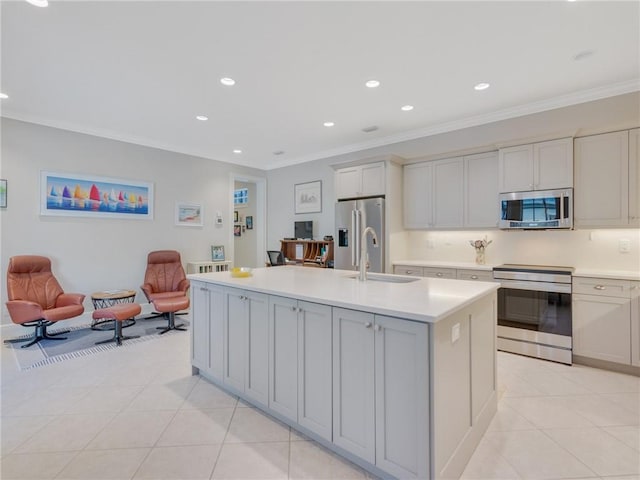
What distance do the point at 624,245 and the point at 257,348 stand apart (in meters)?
3.80

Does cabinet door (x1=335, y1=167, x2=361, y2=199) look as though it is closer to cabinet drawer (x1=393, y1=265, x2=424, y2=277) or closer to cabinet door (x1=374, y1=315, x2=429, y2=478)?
cabinet drawer (x1=393, y1=265, x2=424, y2=277)

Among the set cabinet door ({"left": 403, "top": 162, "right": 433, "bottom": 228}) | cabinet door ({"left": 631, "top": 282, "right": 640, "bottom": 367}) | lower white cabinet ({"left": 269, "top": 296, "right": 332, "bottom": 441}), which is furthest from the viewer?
cabinet door ({"left": 403, "top": 162, "right": 433, "bottom": 228})

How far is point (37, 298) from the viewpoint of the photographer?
3.93 metres

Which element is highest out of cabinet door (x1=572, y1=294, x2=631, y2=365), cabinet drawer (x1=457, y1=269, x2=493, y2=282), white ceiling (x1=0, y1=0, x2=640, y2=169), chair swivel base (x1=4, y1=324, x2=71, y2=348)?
white ceiling (x1=0, y1=0, x2=640, y2=169)

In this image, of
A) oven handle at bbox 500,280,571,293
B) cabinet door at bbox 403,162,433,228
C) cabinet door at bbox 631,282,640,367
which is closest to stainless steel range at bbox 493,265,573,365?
oven handle at bbox 500,280,571,293

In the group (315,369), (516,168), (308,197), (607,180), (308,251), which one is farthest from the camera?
(308,197)

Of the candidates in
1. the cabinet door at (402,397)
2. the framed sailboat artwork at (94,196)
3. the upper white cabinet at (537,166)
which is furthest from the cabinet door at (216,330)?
the upper white cabinet at (537,166)

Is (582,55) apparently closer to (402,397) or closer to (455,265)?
(455,265)

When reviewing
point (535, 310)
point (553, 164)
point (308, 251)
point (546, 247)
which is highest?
point (553, 164)

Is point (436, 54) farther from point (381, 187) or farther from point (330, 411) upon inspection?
point (330, 411)

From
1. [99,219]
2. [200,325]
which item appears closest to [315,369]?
[200,325]

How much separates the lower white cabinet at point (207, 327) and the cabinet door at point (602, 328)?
11.0ft

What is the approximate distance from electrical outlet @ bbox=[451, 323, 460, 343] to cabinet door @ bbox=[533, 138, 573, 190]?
2.65 meters

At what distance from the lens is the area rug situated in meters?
3.29
